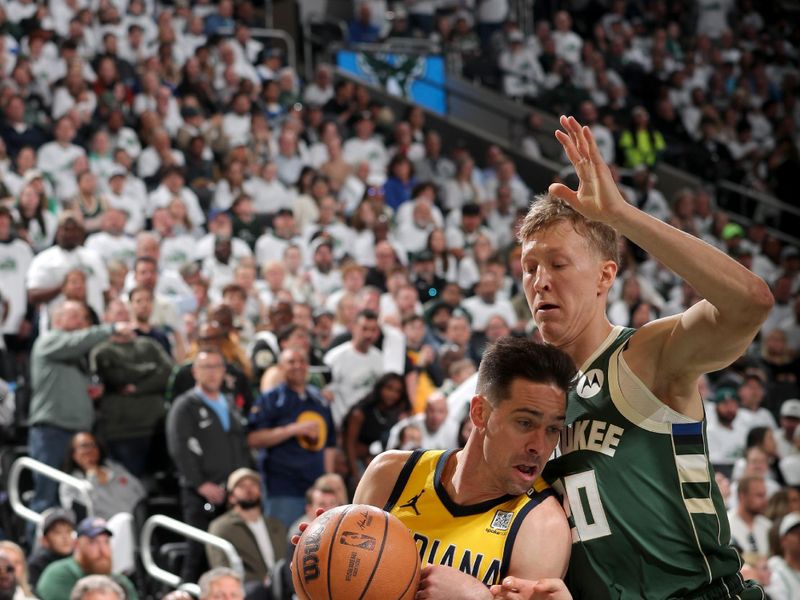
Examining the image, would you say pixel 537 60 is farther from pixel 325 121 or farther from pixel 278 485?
pixel 278 485

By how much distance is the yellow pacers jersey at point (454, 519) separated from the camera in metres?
3.43

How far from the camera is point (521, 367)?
3447 millimetres

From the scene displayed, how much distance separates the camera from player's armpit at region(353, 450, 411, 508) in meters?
3.72

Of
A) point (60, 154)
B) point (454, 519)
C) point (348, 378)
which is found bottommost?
point (348, 378)

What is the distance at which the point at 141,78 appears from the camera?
14.1m

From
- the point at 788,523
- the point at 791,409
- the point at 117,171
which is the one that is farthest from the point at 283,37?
the point at 788,523

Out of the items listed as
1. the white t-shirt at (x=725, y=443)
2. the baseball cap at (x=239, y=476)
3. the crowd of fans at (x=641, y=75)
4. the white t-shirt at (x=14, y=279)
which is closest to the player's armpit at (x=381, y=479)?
the baseball cap at (x=239, y=476)

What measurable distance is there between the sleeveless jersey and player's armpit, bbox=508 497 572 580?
2.8 inches

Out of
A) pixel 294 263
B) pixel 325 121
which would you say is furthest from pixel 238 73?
pixel 294 263

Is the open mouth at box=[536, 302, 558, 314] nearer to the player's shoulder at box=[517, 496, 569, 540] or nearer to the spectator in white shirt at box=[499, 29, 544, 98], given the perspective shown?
the player's shoulder at box=[517, 496, 569, 540]

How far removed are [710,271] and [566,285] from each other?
557 mm

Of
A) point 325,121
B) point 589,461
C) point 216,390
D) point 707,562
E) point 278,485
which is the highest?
point 325,121

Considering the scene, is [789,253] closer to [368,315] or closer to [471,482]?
[368,315]

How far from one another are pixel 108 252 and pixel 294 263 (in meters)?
1.69
